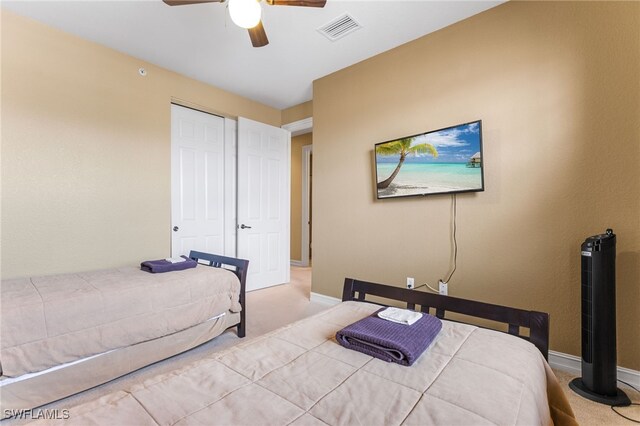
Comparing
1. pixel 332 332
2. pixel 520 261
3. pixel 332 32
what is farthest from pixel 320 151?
pixel 332 332

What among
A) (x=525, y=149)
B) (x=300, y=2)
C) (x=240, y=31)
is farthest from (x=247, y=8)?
(x=525, y=149)

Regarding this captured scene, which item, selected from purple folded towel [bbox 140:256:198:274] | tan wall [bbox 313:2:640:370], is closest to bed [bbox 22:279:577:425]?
tan wall [bbox 313:2:640:370]

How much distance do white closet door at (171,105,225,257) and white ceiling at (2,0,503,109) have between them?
0.59 meters

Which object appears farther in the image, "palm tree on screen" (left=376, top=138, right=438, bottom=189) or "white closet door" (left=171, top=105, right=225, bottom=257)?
"white closet door" (left=171, top=105, right=225, bottom=257)

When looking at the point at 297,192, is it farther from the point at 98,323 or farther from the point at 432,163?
the point at 98,323

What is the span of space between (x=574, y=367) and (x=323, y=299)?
2311mm

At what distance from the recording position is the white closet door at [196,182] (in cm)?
351

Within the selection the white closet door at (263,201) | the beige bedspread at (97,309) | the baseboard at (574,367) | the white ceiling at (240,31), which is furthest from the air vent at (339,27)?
the baseboard at (574,367)

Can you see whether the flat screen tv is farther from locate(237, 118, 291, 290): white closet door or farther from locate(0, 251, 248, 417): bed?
locate(237, 118, 291, 290): white closet door

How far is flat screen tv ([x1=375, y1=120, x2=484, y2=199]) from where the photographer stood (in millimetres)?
2414

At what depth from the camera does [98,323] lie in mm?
1847

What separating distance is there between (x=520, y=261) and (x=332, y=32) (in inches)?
99.4

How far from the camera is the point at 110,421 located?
77 cm

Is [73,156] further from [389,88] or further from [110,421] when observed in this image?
[389,88]
